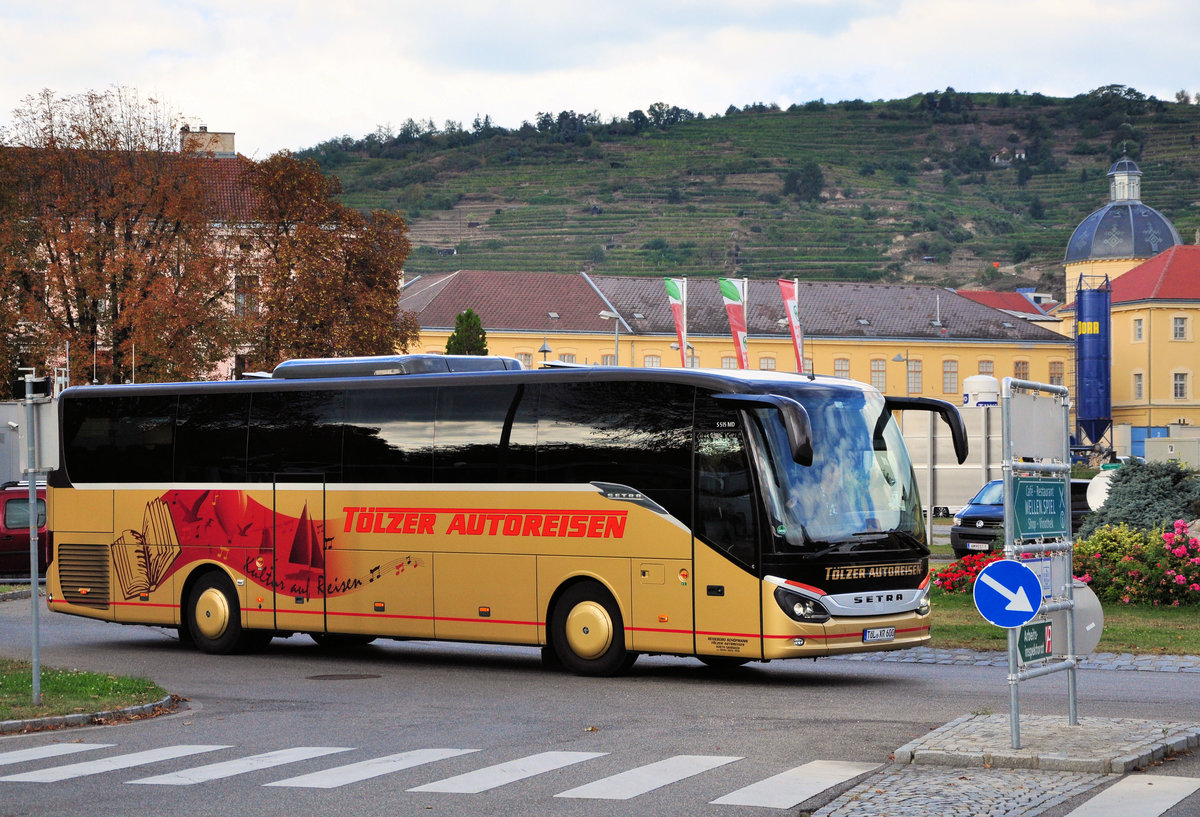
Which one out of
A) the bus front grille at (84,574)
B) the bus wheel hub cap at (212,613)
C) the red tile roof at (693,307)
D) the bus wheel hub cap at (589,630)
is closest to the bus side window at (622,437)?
the bus wheel hub cap at (589,630)

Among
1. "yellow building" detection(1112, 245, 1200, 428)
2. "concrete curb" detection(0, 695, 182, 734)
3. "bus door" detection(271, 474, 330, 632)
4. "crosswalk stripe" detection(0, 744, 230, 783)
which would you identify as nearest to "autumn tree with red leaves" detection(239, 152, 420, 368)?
"bus door" detection(271, 474, 330, 632)

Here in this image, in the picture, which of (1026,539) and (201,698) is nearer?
(1026,539)

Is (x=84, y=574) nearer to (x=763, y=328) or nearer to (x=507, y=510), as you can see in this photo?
(x=507, y=510)

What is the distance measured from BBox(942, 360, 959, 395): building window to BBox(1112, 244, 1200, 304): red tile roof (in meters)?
15.0

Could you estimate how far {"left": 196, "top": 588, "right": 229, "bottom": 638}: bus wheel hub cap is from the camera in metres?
19.6

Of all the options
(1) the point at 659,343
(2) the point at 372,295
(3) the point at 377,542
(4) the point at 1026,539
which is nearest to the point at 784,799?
(4) the point at 1026,539

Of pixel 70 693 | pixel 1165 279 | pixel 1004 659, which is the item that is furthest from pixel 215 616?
pixel 1165 279

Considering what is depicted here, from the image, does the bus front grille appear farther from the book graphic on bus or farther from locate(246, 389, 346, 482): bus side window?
locate(246, 389, 346, 482): bus side window

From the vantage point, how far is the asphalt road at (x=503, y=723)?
9781 millimetres

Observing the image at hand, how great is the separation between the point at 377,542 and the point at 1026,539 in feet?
29.6

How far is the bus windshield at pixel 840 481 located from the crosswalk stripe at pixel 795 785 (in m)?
4.94

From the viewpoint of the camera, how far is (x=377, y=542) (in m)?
18.2

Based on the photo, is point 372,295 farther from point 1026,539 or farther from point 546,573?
point 1026,539

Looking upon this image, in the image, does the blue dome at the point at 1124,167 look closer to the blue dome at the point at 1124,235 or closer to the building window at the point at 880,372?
the blue dome at the point at 1124,235
